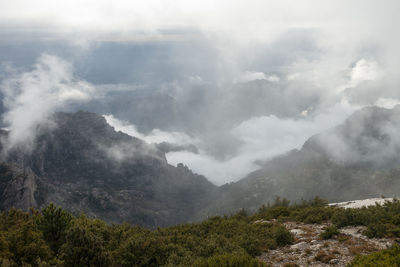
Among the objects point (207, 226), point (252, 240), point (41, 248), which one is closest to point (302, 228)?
point (252, 240)

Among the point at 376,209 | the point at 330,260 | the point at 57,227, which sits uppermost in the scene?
the point at 57,227

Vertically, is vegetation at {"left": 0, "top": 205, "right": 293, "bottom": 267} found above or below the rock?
above

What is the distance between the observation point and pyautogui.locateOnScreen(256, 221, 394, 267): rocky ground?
66.4ft

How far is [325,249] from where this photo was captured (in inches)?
869

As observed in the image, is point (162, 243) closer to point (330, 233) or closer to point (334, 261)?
point (334, 261)

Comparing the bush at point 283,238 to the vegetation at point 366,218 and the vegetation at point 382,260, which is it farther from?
the vegetation at point 382,260

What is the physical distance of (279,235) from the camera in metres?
26.2

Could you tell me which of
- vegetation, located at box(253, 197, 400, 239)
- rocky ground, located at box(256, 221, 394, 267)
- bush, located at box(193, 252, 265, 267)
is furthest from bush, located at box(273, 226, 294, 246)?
bush, located at box(193, 252, 265, 267)

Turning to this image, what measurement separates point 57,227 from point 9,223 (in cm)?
1312

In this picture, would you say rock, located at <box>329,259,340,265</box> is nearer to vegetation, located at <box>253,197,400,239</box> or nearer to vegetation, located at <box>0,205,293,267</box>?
vegetation, located at <box>253,197,400,239</box>

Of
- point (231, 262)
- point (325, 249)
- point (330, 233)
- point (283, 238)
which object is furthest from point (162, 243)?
point (330, 233)

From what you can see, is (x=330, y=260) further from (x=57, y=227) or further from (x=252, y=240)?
(x=57, y=227)

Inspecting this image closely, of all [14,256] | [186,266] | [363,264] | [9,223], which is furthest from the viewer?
[9,223]

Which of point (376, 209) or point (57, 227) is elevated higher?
point (57, 227)
